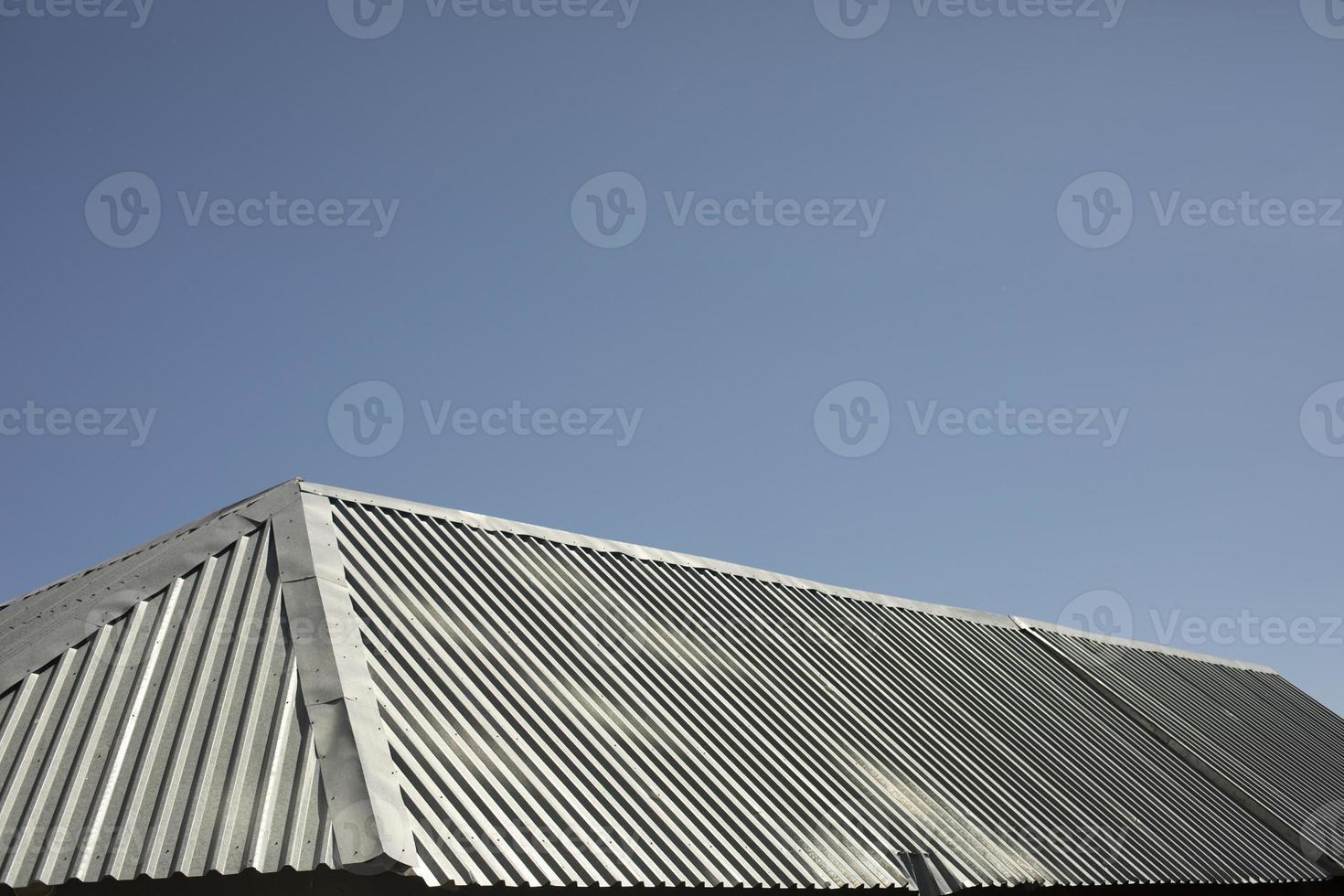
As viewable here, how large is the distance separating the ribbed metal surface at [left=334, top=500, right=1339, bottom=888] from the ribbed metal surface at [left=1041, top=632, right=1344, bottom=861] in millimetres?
1639

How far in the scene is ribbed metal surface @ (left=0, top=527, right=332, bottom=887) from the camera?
712cm

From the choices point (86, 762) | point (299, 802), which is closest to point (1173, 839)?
point (299, 802)

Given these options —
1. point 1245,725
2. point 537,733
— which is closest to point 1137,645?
point 1245,725

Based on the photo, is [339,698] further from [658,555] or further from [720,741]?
[658,555]

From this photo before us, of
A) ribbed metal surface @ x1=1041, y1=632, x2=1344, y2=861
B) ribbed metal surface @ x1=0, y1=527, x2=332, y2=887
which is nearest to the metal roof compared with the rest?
ribbed metal surface @ x1=0, y1=527, x2=332, y2=887

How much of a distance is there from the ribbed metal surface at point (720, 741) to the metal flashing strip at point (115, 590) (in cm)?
97

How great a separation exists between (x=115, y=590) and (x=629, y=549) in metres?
6.23

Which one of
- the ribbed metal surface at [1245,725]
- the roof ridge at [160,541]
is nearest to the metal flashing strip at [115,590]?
the roof ridge at [160,541]

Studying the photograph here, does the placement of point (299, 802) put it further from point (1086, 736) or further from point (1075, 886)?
point (1086, 736)

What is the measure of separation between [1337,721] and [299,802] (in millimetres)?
24588

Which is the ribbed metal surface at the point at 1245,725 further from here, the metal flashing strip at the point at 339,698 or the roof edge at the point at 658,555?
the metal flashing strip at the point at 339,698

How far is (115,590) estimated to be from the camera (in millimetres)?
9945

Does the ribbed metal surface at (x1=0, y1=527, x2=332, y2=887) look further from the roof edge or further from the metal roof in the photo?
the roof edge

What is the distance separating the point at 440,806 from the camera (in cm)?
793
